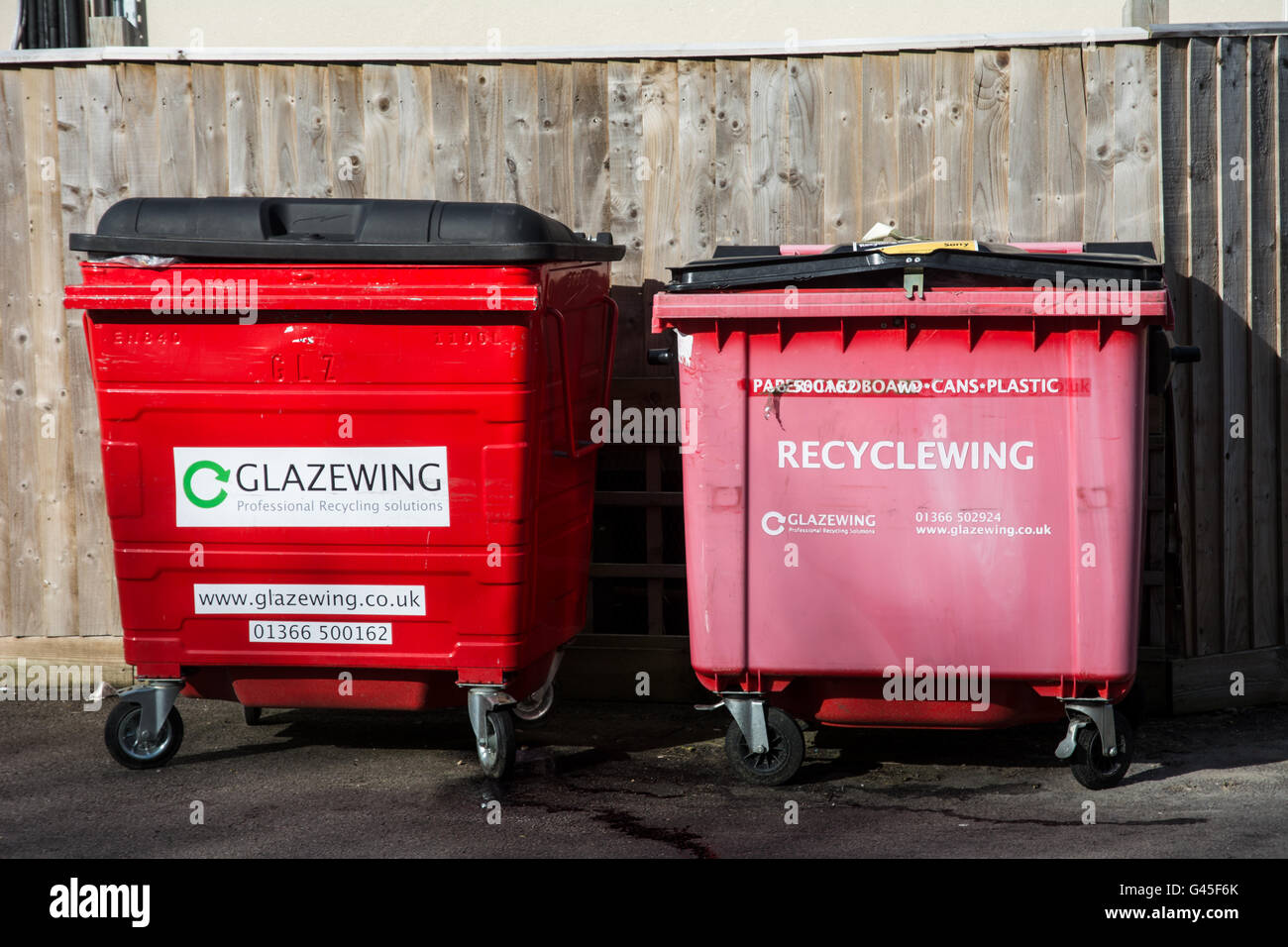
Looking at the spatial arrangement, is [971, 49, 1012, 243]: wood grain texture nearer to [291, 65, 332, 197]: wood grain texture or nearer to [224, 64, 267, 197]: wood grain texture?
[291, 65, 332, 197]: wood grain texture

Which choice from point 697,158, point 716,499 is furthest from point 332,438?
point 697,158

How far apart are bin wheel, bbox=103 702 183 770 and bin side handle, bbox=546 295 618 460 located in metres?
1.54

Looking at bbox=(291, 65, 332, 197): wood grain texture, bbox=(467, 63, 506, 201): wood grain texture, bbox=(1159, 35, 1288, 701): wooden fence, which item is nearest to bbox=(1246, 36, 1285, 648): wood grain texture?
bbox=(1159, 35, 1288, 701): wooden fence

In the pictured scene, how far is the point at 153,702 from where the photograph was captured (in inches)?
167

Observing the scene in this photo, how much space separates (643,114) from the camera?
501cm

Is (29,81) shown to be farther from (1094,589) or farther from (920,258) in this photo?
(1094,589)

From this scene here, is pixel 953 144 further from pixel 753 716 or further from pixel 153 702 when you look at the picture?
pixel 153 702

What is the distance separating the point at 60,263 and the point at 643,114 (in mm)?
2281

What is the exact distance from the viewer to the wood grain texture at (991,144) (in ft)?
15.9

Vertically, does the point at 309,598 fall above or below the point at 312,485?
below

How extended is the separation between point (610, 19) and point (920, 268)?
4450mm

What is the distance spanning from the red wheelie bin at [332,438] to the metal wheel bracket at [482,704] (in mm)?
10

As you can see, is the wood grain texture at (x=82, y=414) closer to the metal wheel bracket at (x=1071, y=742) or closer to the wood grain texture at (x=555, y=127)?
the wood grain texture at (x=555, y=127)

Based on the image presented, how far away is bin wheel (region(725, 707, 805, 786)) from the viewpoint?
4062mm
